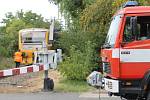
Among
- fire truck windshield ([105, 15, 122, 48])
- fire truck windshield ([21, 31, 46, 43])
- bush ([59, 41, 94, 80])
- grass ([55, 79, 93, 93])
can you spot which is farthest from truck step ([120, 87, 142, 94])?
fire truck windshield ([21, 31, 46, 43])

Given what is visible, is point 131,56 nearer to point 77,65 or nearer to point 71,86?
point 71,86

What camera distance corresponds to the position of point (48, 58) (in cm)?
2017

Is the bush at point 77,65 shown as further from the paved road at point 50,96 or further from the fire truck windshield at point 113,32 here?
the fire truck windshield at point 113,32

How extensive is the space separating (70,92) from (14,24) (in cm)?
6652

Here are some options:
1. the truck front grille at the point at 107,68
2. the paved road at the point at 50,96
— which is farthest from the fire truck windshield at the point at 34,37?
the truck front grille at the point at 107,68

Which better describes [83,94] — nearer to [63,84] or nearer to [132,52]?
[63,84]

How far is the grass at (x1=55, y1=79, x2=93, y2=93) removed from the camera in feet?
66.1

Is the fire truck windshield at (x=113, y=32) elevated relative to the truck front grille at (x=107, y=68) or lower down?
elevated

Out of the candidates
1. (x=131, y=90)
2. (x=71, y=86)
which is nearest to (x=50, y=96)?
(x=71, y=86)

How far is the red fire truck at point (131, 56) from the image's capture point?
43.6 feet

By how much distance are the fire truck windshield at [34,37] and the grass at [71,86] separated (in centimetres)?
1577

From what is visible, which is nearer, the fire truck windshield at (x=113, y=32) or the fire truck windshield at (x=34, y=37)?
Answer: the fire truck windshield at (x=113, y=32)

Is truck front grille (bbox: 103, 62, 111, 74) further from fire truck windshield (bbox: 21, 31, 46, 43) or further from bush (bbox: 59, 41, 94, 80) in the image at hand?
fire truck windshield (bbox: 21, 31, 46, 43)

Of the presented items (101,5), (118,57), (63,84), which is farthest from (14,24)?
(118,57)
